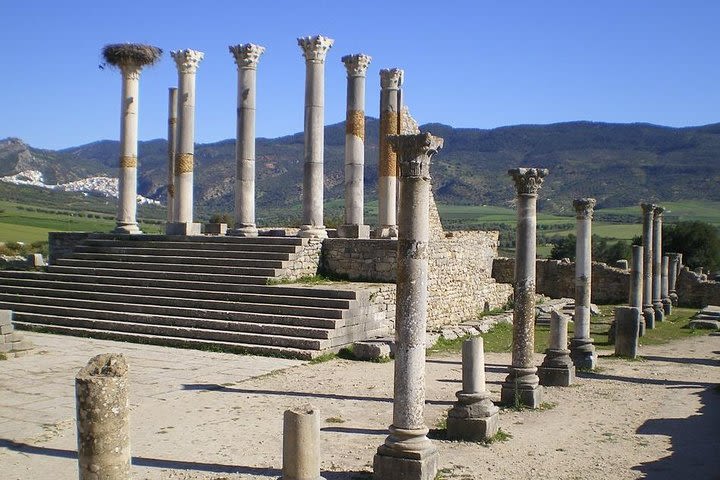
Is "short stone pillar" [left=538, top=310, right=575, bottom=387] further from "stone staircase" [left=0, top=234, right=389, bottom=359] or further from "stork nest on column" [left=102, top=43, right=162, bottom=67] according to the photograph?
"stork nest on column" [left=102, top=43, right=162, bottom=67]

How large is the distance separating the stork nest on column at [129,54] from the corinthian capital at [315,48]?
5703mm

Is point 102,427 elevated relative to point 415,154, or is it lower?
lower

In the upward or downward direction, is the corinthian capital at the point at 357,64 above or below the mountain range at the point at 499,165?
below

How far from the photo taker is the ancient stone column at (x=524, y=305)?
12.8 meters

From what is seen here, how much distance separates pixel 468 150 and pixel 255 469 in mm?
124062

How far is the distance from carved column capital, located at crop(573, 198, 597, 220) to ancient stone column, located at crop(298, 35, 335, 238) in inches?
300

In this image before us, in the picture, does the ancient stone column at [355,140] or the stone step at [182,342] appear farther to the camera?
the ancient stone column at [355,140]

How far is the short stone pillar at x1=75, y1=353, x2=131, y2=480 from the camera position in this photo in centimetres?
655

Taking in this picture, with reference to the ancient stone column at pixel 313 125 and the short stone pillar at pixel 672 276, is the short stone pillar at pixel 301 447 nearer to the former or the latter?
the ancient stone column at pixel 313 125

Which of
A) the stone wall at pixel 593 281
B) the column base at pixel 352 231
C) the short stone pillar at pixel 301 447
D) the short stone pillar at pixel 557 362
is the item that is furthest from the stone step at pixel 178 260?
the stone wall at pixel 593 281

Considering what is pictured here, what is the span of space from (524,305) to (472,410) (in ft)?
11.0

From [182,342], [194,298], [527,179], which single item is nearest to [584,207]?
[527,179]

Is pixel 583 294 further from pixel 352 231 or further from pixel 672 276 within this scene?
pixel 672 276

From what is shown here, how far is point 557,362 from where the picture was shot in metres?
14.9
